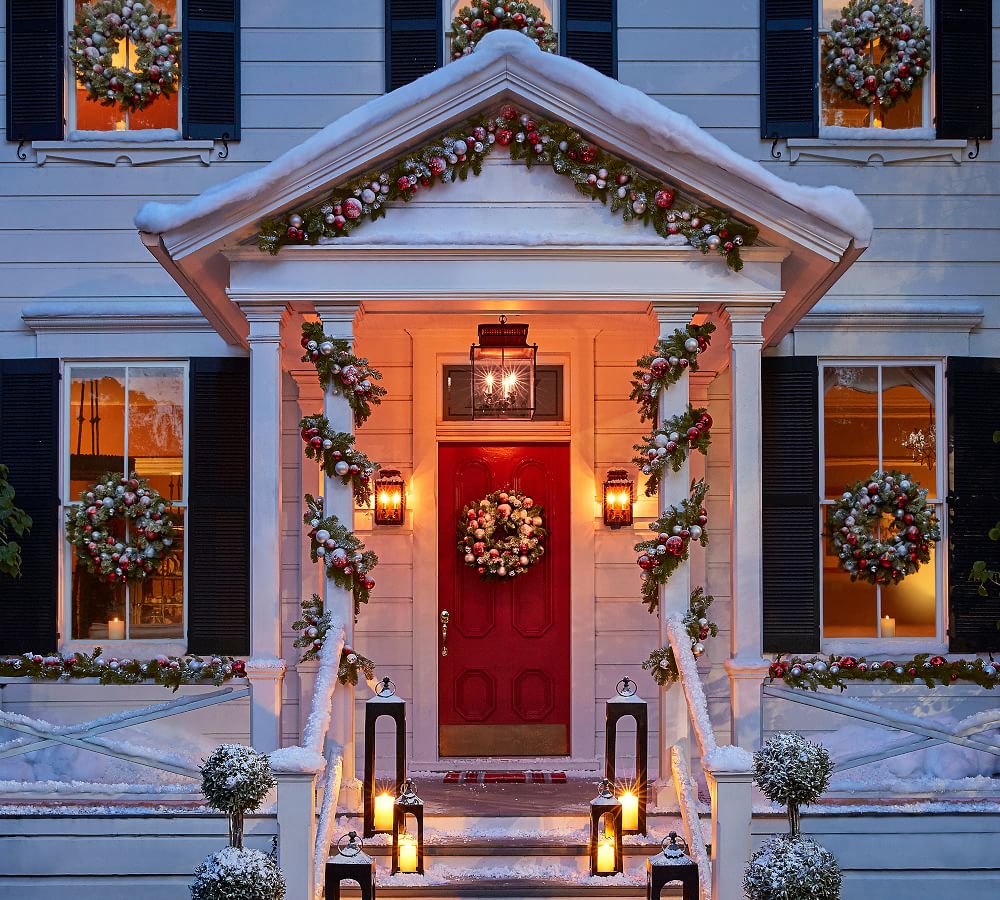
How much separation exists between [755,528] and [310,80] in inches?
177

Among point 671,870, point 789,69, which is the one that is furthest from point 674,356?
point 789,69

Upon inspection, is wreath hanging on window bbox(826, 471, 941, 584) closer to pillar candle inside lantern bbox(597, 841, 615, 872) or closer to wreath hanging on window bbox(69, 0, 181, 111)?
pillar candle inside lantern bbox(597, 841, 615, 872)

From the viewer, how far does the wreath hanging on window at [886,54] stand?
858 cm

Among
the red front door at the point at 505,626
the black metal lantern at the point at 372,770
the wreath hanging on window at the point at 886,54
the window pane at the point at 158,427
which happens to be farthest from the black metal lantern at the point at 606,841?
the wreath hanging on window at the point at 886,54

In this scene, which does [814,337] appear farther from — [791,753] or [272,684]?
[272,684]

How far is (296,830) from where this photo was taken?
18.2 ft

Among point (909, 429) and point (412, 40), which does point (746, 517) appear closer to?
point (909, 429)

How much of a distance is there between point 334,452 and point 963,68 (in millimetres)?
5295

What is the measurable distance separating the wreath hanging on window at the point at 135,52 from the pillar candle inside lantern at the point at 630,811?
574 cm

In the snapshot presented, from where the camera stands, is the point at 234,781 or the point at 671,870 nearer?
the point at 234,781

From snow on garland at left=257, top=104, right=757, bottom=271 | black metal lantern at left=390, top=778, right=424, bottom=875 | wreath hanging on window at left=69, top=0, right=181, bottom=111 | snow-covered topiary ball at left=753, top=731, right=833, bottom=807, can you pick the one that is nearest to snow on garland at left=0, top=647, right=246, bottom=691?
black metal lantern at left=390, top=778, right=424, bottom=875

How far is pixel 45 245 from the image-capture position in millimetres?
8609

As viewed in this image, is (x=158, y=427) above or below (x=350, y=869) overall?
above

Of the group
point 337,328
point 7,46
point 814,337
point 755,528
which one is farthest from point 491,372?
point 7,46
